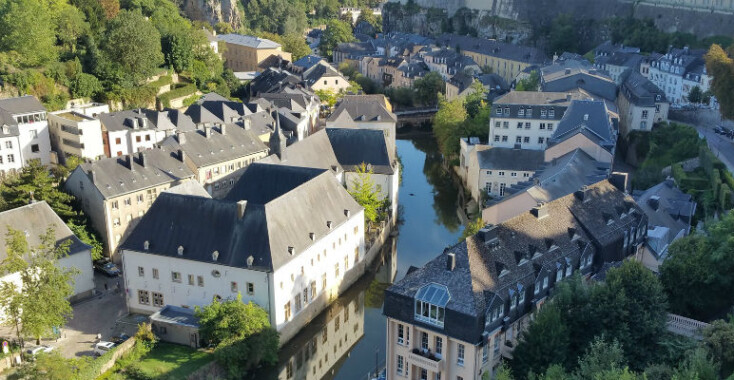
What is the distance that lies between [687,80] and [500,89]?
19.0 m

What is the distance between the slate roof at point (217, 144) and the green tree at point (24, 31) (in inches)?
653

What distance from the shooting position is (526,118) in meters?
53.9

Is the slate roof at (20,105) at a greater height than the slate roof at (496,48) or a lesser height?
greater

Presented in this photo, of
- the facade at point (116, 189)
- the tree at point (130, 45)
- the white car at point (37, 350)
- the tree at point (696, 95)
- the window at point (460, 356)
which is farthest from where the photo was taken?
→ the tree at point (696, 95)

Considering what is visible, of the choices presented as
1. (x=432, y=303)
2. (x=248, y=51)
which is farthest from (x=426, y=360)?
(x=248, y=51)

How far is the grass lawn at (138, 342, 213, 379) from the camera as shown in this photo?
91.0 ft

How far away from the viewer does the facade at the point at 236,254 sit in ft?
100

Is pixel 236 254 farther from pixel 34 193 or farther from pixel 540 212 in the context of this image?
pixel 34 193

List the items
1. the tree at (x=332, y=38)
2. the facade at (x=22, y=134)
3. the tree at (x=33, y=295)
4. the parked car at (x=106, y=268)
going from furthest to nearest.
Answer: the tree at (x=332, y=38)
the facade at (x=22, y=134)
the parked car at (x=106, y=268)
the tree at (x=33, y=295)

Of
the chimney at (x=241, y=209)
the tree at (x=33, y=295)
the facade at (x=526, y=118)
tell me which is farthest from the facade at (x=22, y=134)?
the facade at (x=526, y=118)

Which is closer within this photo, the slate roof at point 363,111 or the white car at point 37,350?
the white car at point 37,350

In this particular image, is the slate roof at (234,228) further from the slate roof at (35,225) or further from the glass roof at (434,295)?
the glass roof at (434,295)

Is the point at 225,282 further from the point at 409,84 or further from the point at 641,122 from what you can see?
the point at 409,84

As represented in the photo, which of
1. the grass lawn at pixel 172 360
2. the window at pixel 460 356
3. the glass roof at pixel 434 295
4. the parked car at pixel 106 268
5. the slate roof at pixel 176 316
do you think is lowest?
the grass lawn at pixel 172 360
